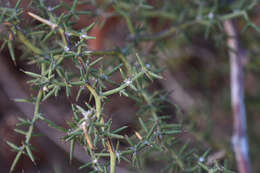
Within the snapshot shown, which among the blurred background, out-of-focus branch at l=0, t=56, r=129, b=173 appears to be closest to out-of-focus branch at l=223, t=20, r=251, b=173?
the blurred background

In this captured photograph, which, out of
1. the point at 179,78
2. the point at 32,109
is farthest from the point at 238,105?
the point at 32,109

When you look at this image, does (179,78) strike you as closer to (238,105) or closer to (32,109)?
(238,105)

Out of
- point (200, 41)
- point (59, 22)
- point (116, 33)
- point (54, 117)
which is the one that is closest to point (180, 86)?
point (200, 41)

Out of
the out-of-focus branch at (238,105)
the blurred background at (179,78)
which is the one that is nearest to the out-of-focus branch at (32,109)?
the blurred background at (179,78)

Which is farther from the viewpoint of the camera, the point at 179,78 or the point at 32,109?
the point at 179,78

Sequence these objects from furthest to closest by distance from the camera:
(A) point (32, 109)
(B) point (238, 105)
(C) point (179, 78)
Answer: (C) point (179, 78) → (A) point (32, 109) → (B) point (238, 105)

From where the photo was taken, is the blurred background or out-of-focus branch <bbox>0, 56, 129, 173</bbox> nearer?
the blurred background

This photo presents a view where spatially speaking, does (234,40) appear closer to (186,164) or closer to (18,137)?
(186,164)

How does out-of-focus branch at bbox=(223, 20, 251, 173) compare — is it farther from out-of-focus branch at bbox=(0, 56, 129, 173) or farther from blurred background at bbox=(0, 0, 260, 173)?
out-of-focus branch at bbox=(0, 56, 129, 173)
